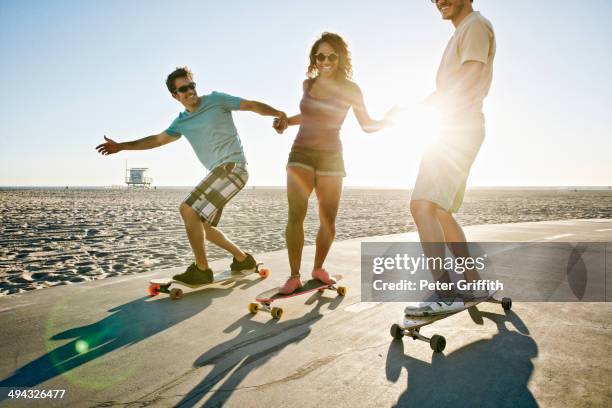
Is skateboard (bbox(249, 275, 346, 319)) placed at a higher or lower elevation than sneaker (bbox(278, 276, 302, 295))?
lower

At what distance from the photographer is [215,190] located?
4414mm

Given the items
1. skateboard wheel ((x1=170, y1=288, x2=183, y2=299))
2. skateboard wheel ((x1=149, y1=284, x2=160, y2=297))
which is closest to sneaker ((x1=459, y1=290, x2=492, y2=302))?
skateboard wheel ((x1=170, y1=288, x2=183, y2=299))

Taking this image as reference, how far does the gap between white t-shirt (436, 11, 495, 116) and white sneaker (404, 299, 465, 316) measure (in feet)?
4.61

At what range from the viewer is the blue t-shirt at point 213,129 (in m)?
4.55

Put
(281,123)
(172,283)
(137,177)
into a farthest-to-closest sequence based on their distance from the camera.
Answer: (137,177), (281,123), (172,283)

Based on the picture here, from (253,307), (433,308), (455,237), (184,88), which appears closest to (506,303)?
(455,237)

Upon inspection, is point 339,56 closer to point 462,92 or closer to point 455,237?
point 462,92

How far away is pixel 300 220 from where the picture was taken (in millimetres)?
3928

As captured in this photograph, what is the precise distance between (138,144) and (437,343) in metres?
3.85

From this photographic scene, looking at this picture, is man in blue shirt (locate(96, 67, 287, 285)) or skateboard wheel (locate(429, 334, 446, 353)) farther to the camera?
man in blue shirt (locate(96, 67, 287, 285))

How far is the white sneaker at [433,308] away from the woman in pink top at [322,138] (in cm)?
139

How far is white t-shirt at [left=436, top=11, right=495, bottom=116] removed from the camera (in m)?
2.82

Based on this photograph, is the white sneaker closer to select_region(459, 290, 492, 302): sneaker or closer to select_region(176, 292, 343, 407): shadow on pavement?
select_region(459, 290, 492, 302): sneaker

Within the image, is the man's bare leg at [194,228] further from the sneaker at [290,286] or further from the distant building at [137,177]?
the distant building at [137,177]
